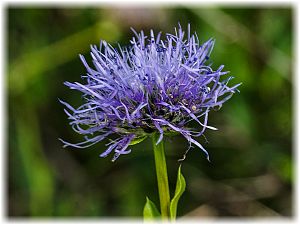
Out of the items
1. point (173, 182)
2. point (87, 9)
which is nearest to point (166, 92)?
point (173, 182)

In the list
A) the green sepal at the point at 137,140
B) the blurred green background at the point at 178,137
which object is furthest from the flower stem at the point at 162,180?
the blurred green background at the point at 178,137

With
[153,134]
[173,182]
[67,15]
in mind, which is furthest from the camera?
[67,15]

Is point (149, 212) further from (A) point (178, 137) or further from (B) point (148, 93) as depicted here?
(A) point (178, 137)

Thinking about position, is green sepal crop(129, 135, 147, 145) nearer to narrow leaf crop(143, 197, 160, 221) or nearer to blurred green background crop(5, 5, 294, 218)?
narrow leaf crop(143, 197, 160, 221)

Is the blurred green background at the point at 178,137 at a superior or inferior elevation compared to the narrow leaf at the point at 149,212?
superior

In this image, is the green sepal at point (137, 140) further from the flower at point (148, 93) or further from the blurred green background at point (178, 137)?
the blurred green background at point (178, 137)

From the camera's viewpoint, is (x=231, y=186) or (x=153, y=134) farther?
(x=231, y=186)

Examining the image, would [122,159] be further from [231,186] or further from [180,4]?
[180,4]

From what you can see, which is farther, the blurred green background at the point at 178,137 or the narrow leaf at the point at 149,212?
the blurred green background at the point at 178,137

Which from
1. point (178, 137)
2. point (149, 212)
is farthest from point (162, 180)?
point (178, 137)
